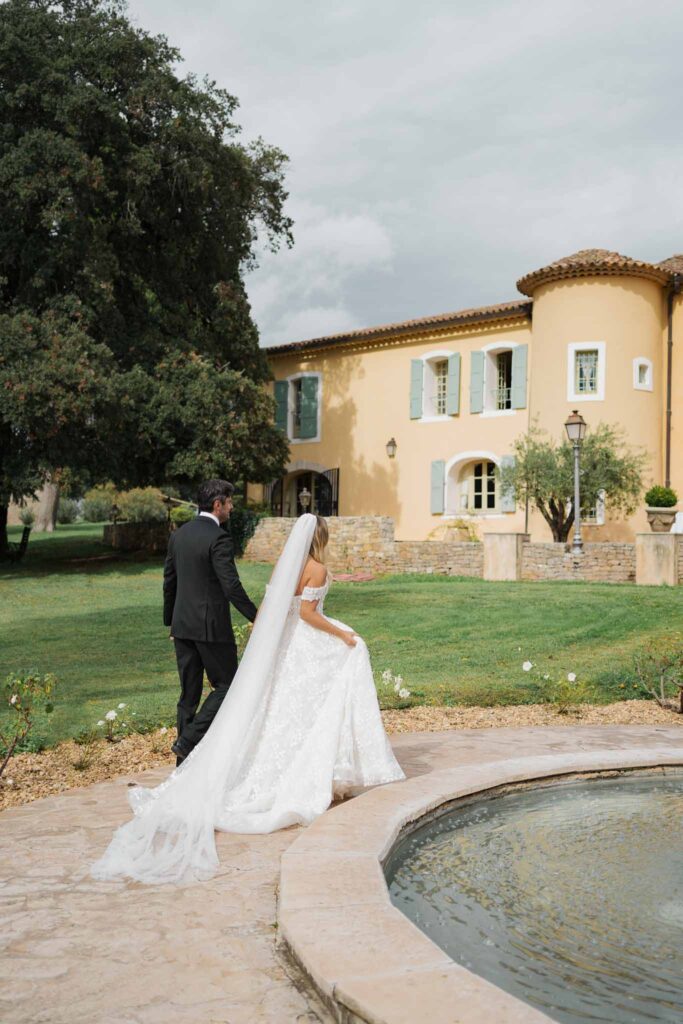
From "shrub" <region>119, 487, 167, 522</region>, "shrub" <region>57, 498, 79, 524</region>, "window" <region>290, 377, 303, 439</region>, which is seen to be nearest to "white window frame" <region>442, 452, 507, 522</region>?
"window" <region>290, 377, 303, 439</region>

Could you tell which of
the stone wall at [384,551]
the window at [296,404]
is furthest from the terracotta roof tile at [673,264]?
the window at [296,404]

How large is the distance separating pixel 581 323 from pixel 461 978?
2266 centimetres

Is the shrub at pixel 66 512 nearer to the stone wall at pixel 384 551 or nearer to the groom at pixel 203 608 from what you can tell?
the stone wall at pixel 384 551

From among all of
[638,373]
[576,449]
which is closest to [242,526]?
[576,449]

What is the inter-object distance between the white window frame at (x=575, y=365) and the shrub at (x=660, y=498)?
2710 mm

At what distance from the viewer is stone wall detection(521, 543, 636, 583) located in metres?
19.3

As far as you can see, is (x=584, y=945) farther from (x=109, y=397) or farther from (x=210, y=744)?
(x=109, y=397)

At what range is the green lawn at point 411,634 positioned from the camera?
30.2 ft

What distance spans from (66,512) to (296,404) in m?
19.0

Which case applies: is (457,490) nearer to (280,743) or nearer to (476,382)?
(476,382)

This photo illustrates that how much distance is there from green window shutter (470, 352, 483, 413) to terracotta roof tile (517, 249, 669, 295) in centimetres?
287

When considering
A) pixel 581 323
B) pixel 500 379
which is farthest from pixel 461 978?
pixel 500 379

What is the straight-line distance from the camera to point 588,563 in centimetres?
1956

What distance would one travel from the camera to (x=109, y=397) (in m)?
21.3
